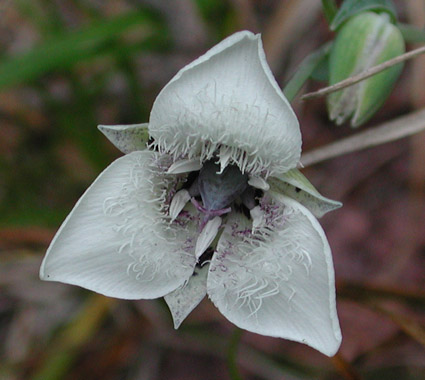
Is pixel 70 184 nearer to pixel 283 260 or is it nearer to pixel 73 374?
pixel 73 374

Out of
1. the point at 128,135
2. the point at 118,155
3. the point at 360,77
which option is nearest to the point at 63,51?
the point at 118,155

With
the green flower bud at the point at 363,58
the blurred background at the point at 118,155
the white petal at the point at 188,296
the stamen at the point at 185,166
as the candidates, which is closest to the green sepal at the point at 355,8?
the green flower bud at the point at 363,58

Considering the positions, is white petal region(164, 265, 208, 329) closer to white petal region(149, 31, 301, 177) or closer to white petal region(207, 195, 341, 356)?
white petal region(207, 195, 341, 356)

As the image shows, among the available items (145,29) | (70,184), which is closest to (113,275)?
(70,184)

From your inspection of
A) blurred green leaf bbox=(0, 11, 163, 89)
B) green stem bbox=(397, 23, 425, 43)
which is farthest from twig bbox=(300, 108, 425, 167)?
blurred green leaf bbox=(0, 11, 163, 89)

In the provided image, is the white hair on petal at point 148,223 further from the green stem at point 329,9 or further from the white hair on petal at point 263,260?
the green stem at point 329,9

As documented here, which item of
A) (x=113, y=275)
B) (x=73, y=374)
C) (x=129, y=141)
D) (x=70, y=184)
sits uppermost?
(x=129, y=141)

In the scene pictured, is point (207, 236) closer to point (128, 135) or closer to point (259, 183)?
point (259, 183)

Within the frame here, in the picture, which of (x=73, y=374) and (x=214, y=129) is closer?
(x=214, y=129)
